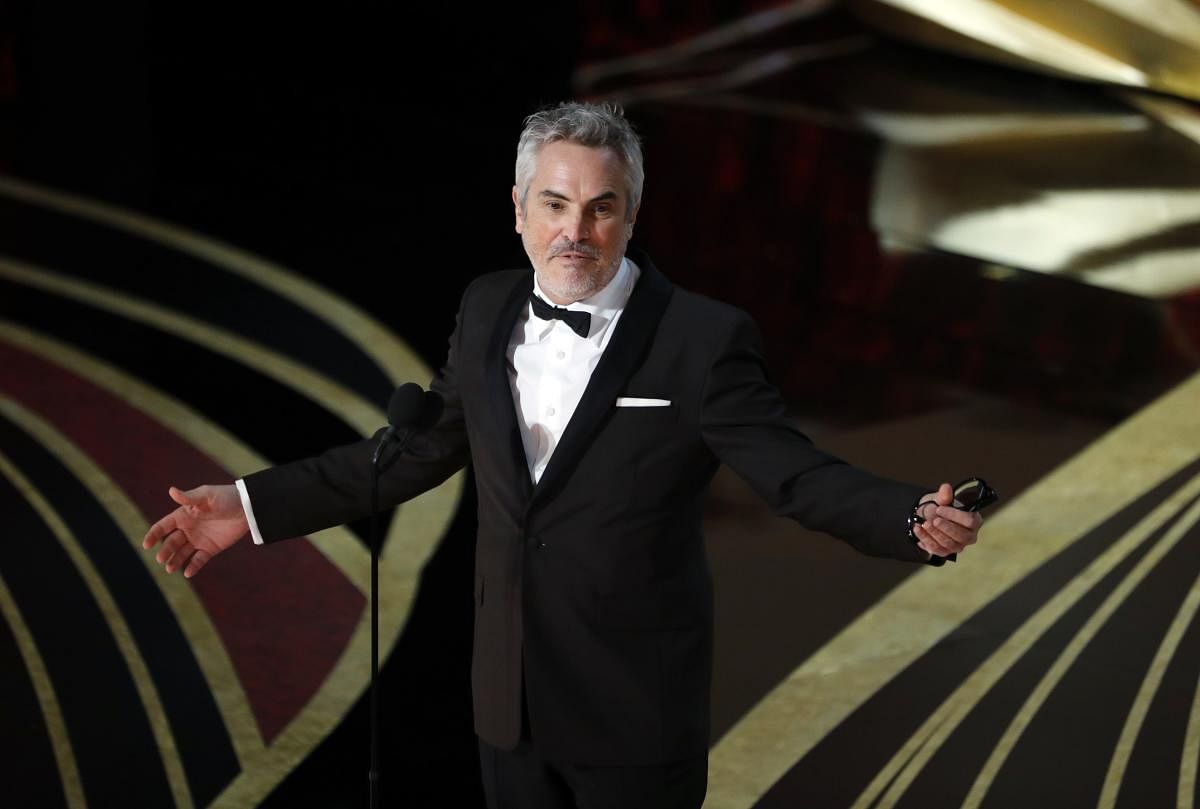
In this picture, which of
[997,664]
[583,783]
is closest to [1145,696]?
[997,664]

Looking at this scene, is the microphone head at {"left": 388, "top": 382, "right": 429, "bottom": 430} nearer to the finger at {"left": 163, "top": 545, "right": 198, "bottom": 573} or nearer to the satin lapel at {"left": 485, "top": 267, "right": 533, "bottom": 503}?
the satin lapel at {"left": 485, "top": 267, "right": 533, "bottom": 503}

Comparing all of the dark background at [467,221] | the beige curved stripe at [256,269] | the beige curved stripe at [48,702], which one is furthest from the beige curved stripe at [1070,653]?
the beige curved stripe at [256,269]

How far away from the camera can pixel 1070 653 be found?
3.77m

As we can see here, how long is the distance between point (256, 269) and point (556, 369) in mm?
4309

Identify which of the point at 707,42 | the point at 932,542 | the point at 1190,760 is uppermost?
the point at 707,42

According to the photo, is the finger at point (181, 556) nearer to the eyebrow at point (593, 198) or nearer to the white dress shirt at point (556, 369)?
the white dress shirt at point (556, 369)

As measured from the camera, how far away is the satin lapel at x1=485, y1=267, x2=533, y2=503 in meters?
2.16

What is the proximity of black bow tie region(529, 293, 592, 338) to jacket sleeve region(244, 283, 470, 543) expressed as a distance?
0.74 feet

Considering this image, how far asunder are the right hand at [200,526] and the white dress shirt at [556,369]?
0.49 m

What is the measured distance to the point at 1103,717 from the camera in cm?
353

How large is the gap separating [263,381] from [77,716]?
1.93 metres

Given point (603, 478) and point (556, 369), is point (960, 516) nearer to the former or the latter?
point (603, 478)

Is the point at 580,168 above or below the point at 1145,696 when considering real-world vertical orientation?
above

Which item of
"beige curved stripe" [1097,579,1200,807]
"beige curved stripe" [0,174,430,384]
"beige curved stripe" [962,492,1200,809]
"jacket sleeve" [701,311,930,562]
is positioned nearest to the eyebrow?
"jacket sleeve" [701,311,930,562]
